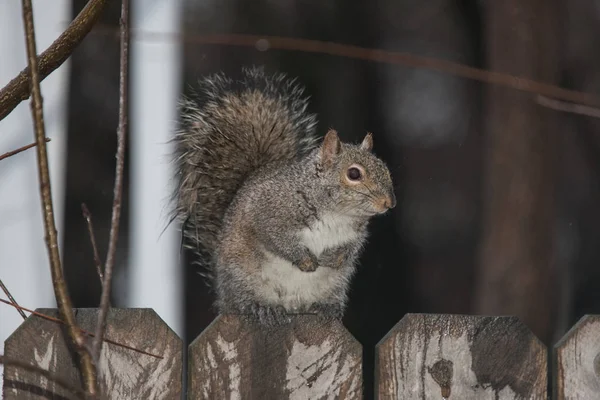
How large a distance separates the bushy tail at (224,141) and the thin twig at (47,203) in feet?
4.51

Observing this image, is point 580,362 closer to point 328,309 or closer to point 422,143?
point 328,309

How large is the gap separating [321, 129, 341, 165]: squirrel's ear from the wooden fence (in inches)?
38.2

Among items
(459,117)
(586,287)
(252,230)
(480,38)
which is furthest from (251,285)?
(459,117)

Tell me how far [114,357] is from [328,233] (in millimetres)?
936

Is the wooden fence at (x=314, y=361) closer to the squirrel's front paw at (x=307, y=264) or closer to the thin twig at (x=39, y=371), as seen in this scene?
the thin twig at (x=39, y=371)

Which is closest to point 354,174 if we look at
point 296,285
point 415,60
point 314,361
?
point 296,285

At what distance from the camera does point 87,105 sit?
4.34 m

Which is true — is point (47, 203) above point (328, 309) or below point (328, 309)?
below

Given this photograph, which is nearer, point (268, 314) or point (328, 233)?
point (268, 314)

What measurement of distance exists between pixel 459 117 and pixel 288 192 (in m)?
5.21

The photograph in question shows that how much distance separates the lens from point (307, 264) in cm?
246

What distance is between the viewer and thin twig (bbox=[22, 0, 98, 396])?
119cm

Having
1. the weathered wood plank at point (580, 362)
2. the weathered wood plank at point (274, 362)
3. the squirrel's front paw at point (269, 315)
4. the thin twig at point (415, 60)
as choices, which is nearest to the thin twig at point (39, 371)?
the thin twig at point (415, 60)

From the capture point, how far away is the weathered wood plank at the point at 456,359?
1705 mm
